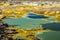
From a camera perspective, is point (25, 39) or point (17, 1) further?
point (17, 1)

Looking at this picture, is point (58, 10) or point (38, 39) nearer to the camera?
point (38, 39)

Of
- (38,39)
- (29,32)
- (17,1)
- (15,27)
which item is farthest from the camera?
(17,1)

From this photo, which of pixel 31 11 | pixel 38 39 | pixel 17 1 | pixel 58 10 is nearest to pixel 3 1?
pixel 17 1

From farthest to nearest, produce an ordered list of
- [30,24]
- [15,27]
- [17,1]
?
[17,1] → [30,24] → [15,27]

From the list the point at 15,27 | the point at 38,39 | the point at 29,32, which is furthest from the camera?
the point at 15,27

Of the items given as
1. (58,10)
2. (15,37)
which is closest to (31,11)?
(58,10)

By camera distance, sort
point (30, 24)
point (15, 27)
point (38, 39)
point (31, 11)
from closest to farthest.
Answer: point (38, 39)
point (15, 27)
point (30, 24)
point (31, 11)

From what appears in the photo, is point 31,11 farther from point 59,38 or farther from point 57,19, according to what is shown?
point 59,38

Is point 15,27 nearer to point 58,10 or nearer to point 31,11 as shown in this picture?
point 31,11
